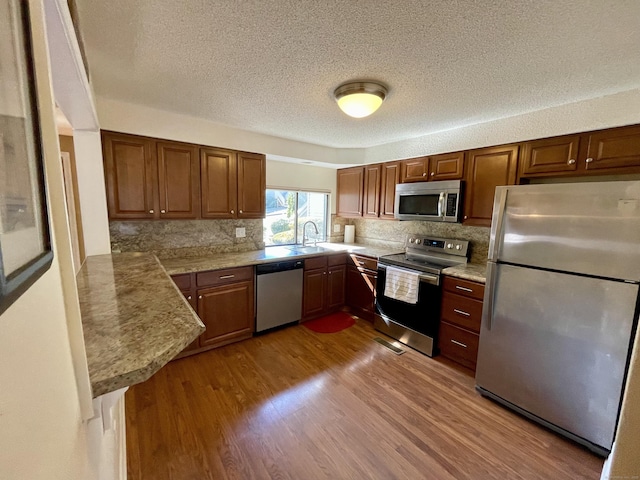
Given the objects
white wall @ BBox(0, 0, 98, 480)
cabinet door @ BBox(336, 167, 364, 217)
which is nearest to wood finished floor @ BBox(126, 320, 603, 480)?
white wall @ BBox(0, 0, 98, 480)

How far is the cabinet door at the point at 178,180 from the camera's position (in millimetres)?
2545

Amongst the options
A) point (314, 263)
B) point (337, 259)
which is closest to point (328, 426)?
point (314, 263)

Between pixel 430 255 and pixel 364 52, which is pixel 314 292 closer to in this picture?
pixel 430 255

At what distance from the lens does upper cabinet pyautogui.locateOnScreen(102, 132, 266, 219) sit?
234cm

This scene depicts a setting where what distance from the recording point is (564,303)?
176 centimetres

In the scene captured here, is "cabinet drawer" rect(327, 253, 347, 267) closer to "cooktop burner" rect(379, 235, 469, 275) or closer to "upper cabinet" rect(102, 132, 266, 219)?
"cooktop burner" rect(379, 235, 469, 275)

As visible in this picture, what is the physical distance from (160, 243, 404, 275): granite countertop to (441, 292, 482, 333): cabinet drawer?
0.95m

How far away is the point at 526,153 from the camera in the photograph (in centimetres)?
233

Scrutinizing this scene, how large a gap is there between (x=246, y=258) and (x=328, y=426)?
5.76 ft

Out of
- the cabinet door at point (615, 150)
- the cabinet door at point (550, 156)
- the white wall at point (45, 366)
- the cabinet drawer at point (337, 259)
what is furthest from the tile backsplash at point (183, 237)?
the cabinet door at point (615, 150)

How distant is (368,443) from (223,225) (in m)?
2.52

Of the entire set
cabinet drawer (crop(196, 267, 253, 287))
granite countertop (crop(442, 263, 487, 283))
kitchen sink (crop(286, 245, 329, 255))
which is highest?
kitchen sink (crop(286, 245, 329, 255))

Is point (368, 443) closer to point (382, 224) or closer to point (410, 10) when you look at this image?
point (410, 10)

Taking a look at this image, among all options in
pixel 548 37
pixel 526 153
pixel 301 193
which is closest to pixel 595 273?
pixel 526 153
